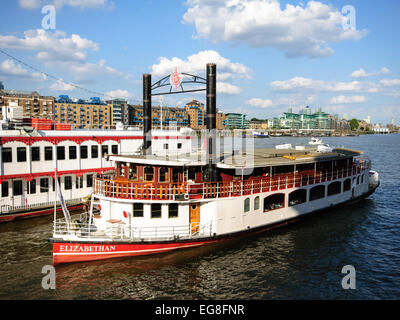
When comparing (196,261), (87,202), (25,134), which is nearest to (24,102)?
(25,134)

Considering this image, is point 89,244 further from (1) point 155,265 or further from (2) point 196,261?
(2) point 196,261

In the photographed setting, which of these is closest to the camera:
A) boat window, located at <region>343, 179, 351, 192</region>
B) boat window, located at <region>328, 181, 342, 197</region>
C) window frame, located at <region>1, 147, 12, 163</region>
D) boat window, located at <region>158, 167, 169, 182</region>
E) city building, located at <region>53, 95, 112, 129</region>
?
boat window, located at <region>158, 167, 169, 182</region>

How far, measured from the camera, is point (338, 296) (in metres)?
14.7

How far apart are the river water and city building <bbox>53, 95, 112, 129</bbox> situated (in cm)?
11641

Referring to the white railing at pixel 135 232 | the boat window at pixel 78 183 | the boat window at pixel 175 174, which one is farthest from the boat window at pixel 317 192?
the boat window at pixel 78 183

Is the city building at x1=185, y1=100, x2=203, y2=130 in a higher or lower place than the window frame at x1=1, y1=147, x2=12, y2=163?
higher

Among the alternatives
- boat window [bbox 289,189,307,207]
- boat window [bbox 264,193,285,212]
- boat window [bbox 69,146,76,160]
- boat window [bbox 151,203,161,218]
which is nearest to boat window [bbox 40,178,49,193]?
boat window [bbox 69,146,76,160]

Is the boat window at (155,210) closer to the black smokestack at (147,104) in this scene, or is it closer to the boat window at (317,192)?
the black smokestack at (147,104)

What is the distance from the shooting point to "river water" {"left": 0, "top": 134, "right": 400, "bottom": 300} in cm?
1452

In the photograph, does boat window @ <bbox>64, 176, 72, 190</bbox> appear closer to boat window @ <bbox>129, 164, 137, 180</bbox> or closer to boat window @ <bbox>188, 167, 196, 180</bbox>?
boat window @ <bbox>129, 164, 137, 180</bbox>

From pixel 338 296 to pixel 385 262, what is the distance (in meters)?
5.92

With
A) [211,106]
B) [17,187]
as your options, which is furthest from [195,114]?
[211,106]

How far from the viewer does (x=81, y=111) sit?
453 feet

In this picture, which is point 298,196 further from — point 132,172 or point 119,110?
point 119,110
